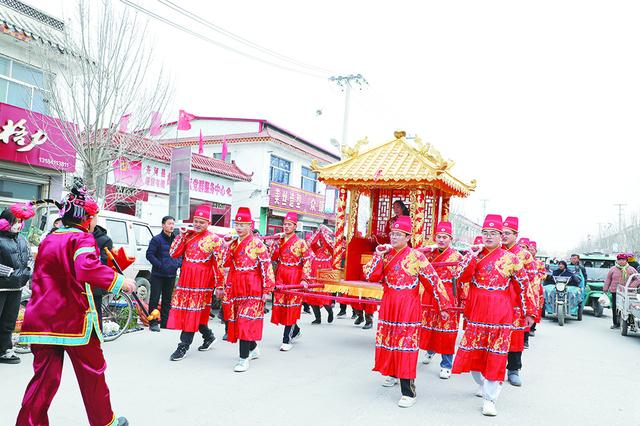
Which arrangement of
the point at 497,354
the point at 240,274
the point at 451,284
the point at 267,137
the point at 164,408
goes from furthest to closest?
the point at 267,137 < the point at 451,284 < the point at 240,274 < the point at 497,354 < the point at 164,408

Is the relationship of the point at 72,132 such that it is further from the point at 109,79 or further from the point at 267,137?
the point at 267,137

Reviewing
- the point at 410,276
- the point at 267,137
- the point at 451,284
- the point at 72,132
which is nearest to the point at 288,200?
Result: the point at 267,137

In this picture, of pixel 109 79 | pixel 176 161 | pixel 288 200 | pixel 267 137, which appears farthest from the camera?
pixel 288 200

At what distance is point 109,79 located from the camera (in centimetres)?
956

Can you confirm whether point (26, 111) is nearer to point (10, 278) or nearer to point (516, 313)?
A: point (10, 278)

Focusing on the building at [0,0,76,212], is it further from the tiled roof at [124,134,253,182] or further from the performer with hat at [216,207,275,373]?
the performer with hat at [216,207,275,373]

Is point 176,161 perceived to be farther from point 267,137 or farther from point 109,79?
point 267,137

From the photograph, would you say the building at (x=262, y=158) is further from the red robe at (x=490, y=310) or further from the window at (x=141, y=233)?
the red robe at (x=490, y=310)

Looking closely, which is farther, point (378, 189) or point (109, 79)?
point (109, 79)

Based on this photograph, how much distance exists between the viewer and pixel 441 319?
5.99m

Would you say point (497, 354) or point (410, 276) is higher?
point (410, 276)

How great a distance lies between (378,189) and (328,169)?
1509 millimetres

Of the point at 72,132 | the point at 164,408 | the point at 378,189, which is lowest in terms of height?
the point at 164,408

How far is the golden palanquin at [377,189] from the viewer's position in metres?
7.14
